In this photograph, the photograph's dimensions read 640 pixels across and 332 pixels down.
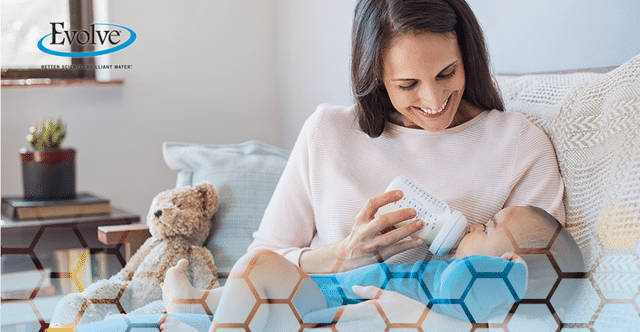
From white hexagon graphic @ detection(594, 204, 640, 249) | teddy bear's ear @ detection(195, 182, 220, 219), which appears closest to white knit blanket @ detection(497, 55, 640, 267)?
white hexagon graphic @ detection(594, 204, 640, 249)

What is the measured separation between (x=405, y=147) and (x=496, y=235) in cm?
29

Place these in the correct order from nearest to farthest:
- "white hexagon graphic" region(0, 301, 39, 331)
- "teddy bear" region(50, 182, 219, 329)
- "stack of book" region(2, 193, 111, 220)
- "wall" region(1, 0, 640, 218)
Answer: "white hexagon graphic" region(0, 301, 39, 331), "teddy bear" region(50, 182, 219, 329), "stack of book" region(2, 193, 111, 220), "wall" region(1, 0, 640, 218)

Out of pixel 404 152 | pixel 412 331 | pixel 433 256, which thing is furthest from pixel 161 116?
pixel 412 331

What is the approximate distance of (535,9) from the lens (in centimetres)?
111

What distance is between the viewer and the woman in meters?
0.82

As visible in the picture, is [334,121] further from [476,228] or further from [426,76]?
[476,228]

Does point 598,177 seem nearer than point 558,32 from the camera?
Yes

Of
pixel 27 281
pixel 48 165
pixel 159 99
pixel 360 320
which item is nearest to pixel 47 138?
pixel 48 165

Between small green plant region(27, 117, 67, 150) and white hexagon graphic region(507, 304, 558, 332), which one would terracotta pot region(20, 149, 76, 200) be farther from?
white hexagon graphic region(507, 304, 558, 332)

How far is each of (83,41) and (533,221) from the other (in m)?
2.01

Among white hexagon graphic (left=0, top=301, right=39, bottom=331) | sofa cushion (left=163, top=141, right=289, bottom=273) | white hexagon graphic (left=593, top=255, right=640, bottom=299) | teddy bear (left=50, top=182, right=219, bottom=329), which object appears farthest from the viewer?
sofa cushion (left=163, top=141, right=289, bottom=273)

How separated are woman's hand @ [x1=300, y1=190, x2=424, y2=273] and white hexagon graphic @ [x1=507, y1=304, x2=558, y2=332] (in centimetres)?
19

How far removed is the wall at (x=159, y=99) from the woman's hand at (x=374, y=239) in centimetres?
165

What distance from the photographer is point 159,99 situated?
7.45ft
